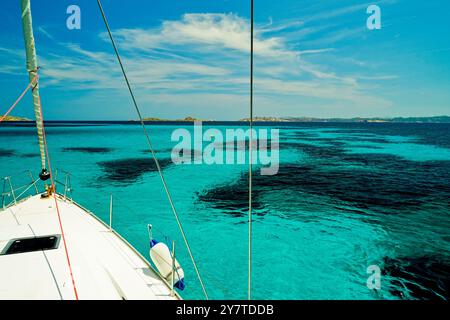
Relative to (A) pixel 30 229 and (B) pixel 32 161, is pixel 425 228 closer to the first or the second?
(A) pixel 30 229

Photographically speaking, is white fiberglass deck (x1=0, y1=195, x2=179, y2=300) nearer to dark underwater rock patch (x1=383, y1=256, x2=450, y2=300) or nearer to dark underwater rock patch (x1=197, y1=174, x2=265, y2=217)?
dark underwater rock patch (x1=383, y1=256, x2=450, y2=300)

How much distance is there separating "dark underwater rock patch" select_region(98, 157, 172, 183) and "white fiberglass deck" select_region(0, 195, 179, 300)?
1645 cm

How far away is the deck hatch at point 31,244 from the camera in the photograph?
6.25m

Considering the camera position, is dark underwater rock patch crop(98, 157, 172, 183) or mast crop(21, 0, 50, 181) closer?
mast crop(21, 0, 50, 181)

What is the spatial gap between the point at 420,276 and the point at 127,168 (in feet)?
88.9

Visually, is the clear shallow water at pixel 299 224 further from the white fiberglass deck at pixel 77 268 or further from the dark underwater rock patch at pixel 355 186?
the white fiberglass deck at pixel 77 268

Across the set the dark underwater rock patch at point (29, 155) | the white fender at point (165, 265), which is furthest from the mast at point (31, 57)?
the dark underwater rock patch at point (29, 155)

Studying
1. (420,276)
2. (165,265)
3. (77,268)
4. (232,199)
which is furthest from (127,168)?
(420,276)

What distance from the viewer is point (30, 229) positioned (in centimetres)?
763

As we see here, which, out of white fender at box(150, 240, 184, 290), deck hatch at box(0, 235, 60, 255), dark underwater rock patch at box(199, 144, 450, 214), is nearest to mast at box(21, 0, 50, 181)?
deck hatch at box(0, 235, 60, 255)

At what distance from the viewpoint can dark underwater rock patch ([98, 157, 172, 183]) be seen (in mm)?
25022

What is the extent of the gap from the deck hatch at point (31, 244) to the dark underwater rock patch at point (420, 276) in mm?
11049

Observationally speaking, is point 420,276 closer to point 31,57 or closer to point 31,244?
point 31,244

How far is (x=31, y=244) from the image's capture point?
6.60 m
